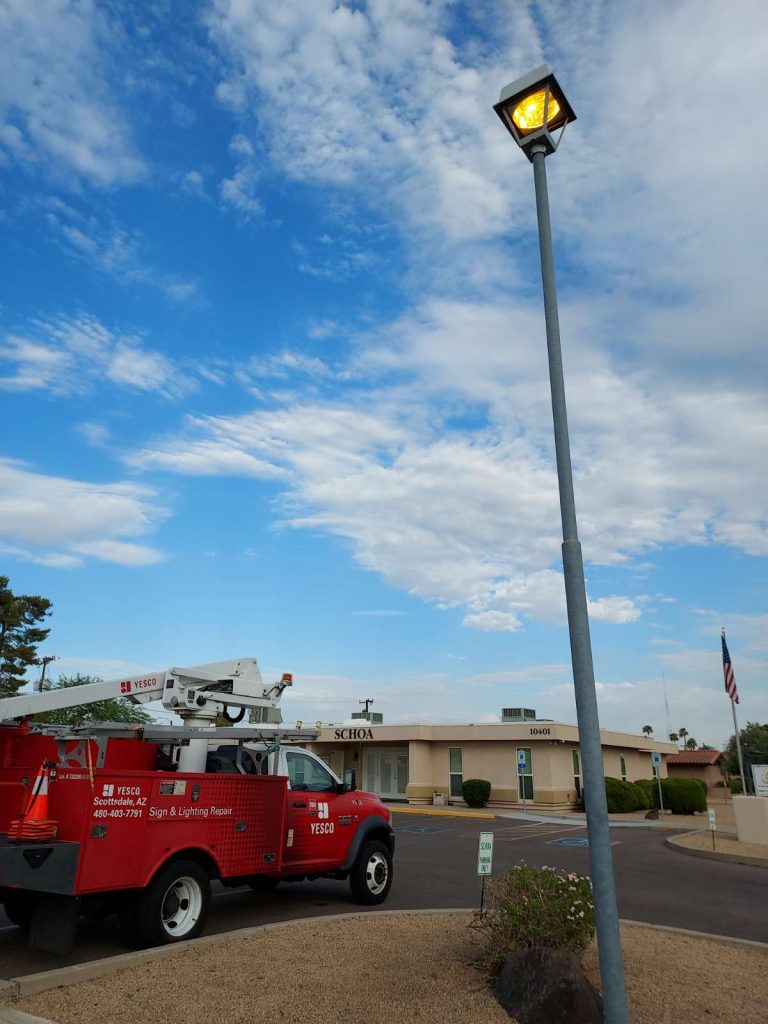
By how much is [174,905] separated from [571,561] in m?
5.84

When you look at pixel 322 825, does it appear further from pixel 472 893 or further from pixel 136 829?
pixel 472 893

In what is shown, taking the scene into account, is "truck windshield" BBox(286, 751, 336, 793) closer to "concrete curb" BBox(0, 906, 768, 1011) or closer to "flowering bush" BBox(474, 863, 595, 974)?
"concrete curb" BBox(0, 906, 768, 1011)

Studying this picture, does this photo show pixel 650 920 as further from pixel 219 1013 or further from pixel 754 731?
pixel 754 731

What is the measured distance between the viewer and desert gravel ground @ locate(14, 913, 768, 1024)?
228 inches

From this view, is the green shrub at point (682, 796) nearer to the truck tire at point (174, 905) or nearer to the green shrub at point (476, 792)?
the green shrub at point (476, 792)

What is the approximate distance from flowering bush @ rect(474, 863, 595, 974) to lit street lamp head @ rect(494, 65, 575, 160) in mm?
5836

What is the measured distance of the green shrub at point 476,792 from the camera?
3503 cm

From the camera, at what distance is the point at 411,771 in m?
37.7

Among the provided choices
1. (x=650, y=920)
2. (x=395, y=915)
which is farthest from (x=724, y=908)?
(x=395, y=915)

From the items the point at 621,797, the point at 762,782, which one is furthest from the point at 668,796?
the point at 762,782

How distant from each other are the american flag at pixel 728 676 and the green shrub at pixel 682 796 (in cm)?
1385

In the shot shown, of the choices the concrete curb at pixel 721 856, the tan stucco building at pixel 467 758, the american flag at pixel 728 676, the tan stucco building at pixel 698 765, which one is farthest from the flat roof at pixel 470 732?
the tan stucco building at pixel 698 765

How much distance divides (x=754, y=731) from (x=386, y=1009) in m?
93.7

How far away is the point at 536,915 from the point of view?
623 centimetres
